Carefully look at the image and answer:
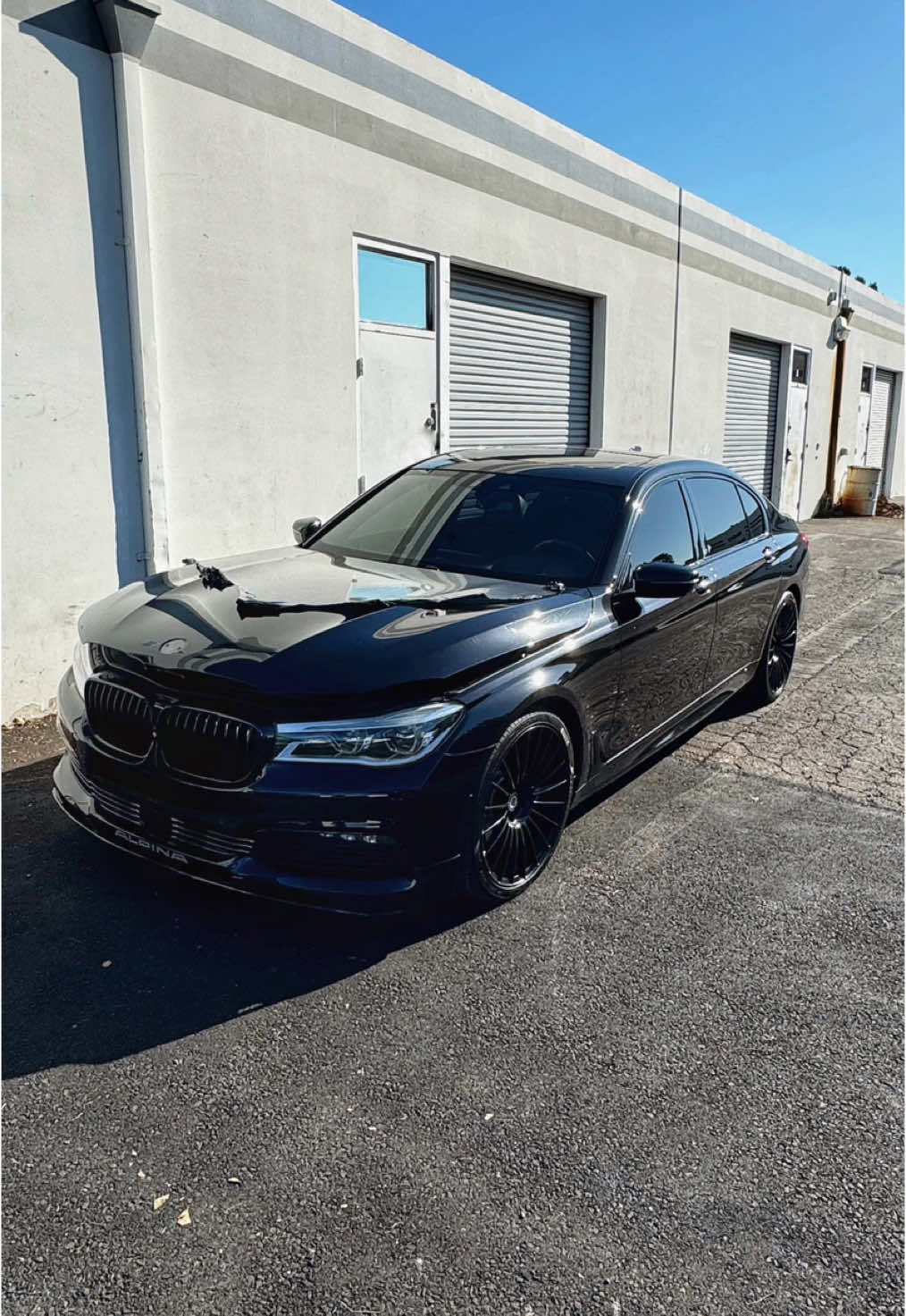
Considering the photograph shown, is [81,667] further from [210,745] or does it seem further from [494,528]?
[494,528]

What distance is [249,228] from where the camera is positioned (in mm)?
6484

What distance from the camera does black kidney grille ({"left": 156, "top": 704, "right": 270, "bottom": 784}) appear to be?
289 centimetres

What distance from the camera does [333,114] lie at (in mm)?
6992

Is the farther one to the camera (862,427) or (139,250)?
(862,427)

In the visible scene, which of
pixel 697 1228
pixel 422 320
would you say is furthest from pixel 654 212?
pixel 697 1228

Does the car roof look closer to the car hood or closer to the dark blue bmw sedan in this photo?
the dark blue bmw sedan

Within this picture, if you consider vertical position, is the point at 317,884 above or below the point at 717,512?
below

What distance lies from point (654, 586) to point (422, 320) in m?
5.37

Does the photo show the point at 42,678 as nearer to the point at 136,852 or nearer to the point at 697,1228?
the point at 136,852

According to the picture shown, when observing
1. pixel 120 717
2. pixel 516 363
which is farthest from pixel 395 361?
pixel 120 717

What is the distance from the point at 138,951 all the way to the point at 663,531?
297 cm

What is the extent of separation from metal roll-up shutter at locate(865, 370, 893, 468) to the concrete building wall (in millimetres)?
14474

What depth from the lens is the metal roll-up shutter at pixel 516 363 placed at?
29.4ft

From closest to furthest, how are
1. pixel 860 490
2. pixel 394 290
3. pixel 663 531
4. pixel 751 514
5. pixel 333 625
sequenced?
1. pixel 333 625
2. pixel 663 531
3. pixel 751 514
4. pixel 394 290
5. pixel 860 490
